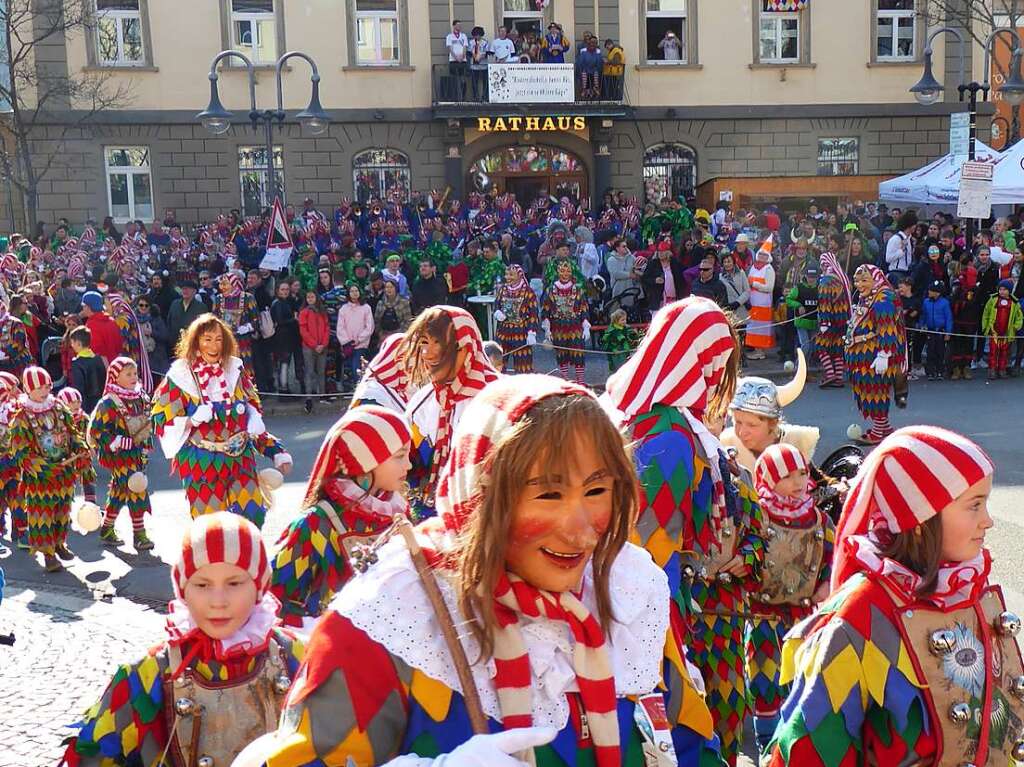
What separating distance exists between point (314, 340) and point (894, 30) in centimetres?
2065

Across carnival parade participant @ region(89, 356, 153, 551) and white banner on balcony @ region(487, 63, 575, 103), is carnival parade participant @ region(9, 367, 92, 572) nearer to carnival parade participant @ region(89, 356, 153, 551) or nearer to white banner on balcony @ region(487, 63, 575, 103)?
carnival parade participant @ region(89, 356, 153, 551)

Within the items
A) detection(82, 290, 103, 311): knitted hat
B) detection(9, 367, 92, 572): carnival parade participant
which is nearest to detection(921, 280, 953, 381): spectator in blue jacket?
detection(82, 290, 103, 311): knitted hat

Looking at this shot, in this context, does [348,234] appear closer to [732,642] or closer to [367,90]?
[367,90]

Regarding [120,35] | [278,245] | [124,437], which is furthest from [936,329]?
[120,35]

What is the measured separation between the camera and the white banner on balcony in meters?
28.8

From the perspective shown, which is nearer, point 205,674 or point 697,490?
point 205,674

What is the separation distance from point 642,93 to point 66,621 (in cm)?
2464

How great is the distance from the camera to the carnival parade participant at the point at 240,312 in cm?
1614

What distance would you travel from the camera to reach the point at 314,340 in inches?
639

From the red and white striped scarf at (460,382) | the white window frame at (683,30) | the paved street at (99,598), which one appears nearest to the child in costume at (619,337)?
the paved street at (99,598)

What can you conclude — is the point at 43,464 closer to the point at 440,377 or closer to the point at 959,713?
the point at 440,377

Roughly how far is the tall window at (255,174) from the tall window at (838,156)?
13.4 m

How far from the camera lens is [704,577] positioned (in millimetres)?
4301

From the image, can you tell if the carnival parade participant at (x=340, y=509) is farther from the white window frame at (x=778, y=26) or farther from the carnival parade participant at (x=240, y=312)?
the white window frame at (x=778, y=26)
